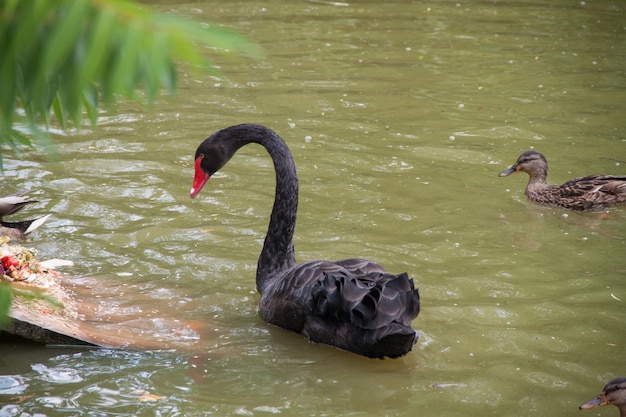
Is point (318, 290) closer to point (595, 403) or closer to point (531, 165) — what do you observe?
point (595, 403)

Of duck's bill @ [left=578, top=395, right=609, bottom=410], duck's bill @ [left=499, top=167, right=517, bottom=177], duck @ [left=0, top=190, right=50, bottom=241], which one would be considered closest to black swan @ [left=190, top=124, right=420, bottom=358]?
duck's bill @ [left=578, top=395, right=609, bottom=410]

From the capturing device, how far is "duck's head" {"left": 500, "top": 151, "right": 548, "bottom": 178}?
6723 millimetres

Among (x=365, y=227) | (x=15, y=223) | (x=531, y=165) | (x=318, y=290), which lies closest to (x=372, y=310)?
(x=318, y=290)

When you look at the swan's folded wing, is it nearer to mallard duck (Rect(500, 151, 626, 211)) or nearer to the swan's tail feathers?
the swan's tail feathers

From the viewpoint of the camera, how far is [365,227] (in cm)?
595

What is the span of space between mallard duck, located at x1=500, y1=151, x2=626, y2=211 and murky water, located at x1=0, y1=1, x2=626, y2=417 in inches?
4.7

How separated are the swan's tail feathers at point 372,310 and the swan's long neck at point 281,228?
0.71 metres

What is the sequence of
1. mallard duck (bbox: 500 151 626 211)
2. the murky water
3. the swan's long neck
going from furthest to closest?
mallard duck (bbox: 500 151 626 211)
the swan's long neck
the murky water

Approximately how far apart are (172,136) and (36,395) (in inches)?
164

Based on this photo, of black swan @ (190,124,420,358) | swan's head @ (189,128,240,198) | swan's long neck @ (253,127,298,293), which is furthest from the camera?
swan's head @ (189,128,240,198)

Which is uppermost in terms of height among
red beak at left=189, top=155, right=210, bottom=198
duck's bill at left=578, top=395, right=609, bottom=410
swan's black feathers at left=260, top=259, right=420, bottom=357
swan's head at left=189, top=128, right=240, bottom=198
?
swan's head at left=189, top=128, right=240, bottom=198

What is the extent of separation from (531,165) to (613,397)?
341 centimetres

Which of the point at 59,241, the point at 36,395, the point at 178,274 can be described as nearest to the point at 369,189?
the point at 178,274

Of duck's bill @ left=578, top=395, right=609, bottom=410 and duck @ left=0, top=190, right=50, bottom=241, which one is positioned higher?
duck @ left=0, top=190, right=50, bottom=241
